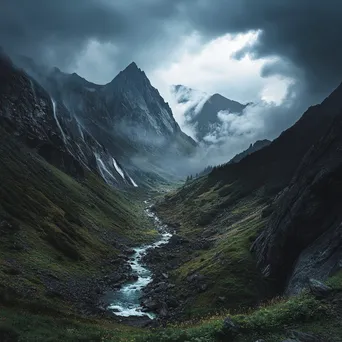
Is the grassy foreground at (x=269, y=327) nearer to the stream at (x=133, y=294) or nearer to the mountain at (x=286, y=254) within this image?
the mountain at (x=286, y=254)

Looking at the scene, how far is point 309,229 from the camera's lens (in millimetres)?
68125

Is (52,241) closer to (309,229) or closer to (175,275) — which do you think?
(175,275)

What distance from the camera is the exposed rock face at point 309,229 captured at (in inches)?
2317

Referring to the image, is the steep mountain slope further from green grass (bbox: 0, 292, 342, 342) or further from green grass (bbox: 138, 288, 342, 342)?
green grass (bbox: 138, 288, 342, 342)

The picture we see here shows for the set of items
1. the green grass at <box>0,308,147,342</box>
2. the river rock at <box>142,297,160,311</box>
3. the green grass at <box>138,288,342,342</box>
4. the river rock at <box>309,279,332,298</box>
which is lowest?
the green grass at <box>138,288,342,342</box>

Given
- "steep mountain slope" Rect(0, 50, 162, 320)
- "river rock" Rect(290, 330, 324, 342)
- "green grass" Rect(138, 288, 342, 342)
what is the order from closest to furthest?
"river rock" Rect(290, 330, 324, 342) < "green grass" Rect(138, 288, 342, 342) < "steep mountain slope" Rect(0, 50, 162, 320)

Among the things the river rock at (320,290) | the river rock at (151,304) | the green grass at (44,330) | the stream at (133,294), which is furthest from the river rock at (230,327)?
the river rock at (151,304)

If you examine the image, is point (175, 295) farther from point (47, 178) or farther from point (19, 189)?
point (47, 178)

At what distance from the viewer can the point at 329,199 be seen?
219ft

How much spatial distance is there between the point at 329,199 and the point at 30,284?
2200 inches

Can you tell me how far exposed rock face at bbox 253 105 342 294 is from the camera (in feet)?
193

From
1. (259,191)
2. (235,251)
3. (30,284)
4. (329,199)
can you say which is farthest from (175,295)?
(259,191)

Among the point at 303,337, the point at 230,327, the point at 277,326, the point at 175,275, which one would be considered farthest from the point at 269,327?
the point at 175,275

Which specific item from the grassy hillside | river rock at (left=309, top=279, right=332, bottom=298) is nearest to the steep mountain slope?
the grassy hillside
